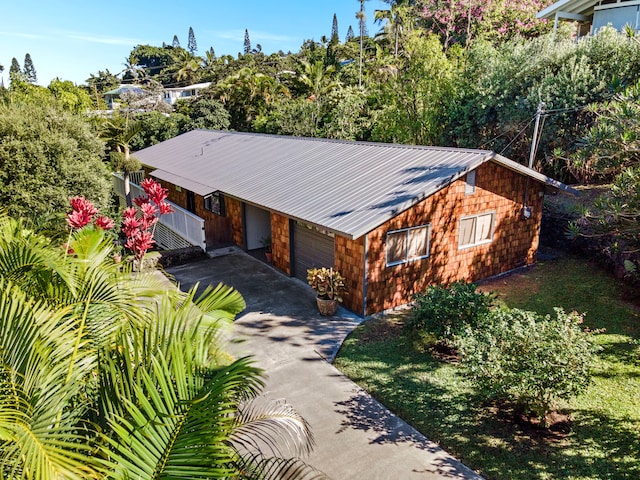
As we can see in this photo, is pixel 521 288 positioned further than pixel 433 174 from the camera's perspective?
Yes

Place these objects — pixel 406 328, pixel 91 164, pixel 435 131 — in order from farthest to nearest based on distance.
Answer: pixel 435 131 → pixel 91 164 → pixel 406 328

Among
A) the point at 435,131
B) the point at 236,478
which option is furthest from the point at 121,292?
the point at 435,131

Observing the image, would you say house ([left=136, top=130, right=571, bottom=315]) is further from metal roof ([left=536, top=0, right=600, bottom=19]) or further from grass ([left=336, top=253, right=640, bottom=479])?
metal roof ([left=536, top=0, right=600, bottom=19])

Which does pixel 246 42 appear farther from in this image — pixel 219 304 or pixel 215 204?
pixel 219 304

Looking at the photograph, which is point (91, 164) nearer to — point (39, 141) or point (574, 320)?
point (39, 141)

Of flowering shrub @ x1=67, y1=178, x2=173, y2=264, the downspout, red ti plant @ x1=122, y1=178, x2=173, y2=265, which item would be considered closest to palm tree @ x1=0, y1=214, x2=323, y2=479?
flowering shrub @ x1=67, y1=178, x2=173, y2=264

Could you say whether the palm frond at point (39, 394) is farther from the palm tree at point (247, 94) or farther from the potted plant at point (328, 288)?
the palm tree at point (247, 94)
